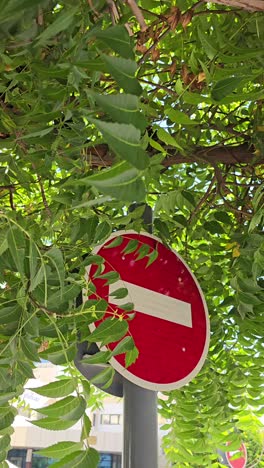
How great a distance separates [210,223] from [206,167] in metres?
0.13

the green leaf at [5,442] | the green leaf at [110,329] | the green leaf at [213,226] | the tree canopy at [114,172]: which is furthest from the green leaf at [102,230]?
the green leaf at [213,226]

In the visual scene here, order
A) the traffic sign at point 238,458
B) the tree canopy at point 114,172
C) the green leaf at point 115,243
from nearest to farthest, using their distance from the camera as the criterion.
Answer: the tree canopy at point 114,172, the green leaf at point 115,243, the traffic sign at point 238,458

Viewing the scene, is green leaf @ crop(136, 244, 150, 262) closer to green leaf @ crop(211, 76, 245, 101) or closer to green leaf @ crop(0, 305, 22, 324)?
green leaf @ crop(0, 305, 22, 324)

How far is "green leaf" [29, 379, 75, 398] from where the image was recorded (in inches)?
17.6

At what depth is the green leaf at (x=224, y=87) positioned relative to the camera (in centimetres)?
37

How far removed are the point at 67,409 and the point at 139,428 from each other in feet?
1.15

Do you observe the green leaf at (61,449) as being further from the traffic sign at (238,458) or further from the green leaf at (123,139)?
the traffic sign at (238,458)

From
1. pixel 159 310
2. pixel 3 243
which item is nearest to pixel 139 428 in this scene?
pixel 159 310

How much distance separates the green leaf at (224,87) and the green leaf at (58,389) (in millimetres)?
261

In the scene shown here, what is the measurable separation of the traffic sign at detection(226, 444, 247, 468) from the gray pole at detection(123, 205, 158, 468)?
0.34 metres

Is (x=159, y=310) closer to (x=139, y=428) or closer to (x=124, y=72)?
(x=139, y=428)

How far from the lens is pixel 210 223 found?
0.91m

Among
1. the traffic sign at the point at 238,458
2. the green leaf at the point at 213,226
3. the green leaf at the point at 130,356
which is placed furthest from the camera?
the traffic sign at the point at 238,458

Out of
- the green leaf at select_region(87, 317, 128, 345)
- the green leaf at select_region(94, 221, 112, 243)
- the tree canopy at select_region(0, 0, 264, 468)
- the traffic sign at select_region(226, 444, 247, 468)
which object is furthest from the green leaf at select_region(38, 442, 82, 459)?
the traffic sign at select_region(226, 444, 247, 468)
